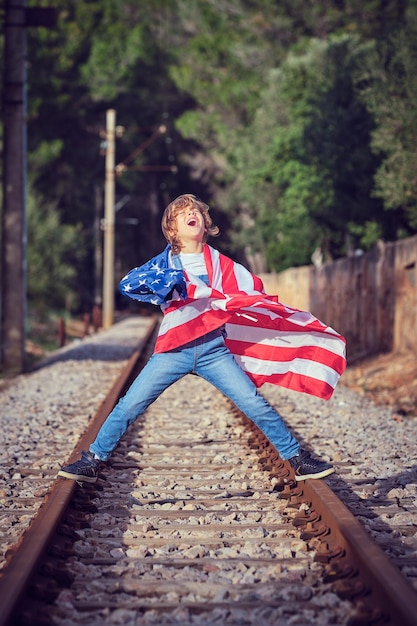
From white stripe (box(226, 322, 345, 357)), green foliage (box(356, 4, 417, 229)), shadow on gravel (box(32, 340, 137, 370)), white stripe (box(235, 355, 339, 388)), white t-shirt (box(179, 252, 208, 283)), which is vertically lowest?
shadow on gravel (box(32, 340, 137, 370))

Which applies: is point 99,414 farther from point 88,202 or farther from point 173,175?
point 173,175

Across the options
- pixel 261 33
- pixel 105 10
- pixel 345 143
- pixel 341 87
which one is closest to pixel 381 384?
pixel 345 143

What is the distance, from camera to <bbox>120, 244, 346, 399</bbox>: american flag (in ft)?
17.6

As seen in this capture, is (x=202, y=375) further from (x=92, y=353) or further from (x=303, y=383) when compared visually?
(x=92, y=353)

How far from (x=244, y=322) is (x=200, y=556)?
5.92ft

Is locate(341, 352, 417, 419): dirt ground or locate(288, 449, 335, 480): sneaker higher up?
locate(288, 449, 335, 480): sneaker

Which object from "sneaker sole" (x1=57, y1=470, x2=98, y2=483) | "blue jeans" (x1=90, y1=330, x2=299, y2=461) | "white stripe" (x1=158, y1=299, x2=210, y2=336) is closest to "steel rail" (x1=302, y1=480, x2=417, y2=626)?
"blue jeans" (x1=90, y1=330, x2=299, y2=461)

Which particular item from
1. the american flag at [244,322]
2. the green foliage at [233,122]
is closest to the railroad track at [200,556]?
the american flag at [244,322]

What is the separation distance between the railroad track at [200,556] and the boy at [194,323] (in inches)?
14.7

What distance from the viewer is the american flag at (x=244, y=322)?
536 cm

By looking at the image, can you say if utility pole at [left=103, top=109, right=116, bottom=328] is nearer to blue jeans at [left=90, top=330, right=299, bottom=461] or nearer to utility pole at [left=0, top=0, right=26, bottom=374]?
utility pole at [left=0, top=0, right=26, bottom=374]

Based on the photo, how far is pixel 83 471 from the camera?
18.9 feet

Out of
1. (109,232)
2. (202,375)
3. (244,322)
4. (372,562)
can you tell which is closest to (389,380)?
(244,322)

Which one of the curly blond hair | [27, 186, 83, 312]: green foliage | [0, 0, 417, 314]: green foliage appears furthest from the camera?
[27, 186, 83, 312]: green foliage
